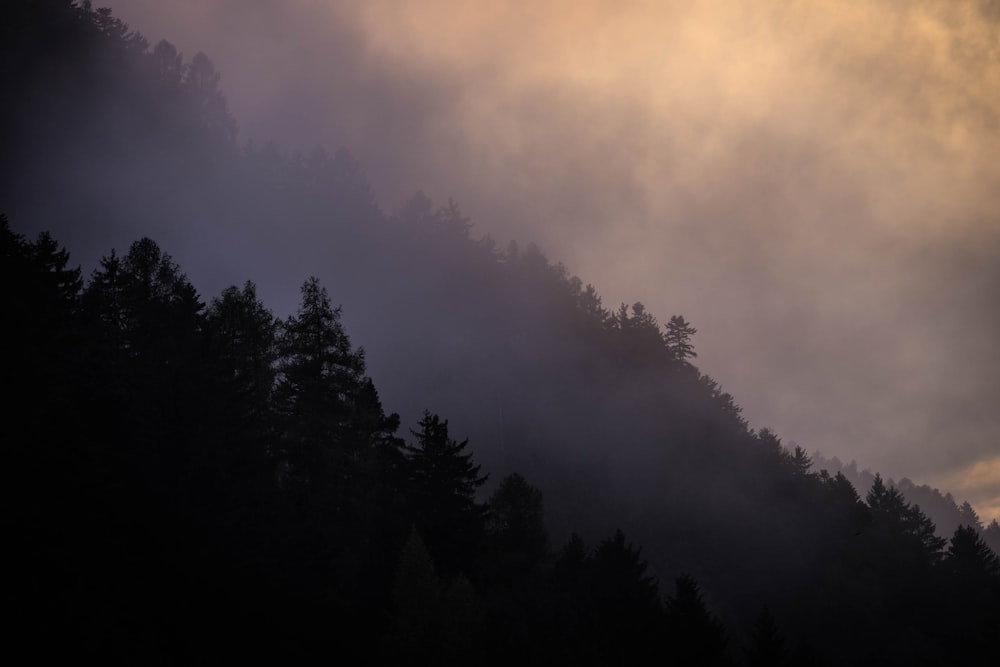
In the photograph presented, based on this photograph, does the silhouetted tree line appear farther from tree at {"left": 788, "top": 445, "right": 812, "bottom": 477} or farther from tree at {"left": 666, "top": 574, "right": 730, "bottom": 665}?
tree at {"left": 788, "top": 445, "right": 812, "bottom": 477}

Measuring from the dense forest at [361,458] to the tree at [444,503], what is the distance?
0.20 m

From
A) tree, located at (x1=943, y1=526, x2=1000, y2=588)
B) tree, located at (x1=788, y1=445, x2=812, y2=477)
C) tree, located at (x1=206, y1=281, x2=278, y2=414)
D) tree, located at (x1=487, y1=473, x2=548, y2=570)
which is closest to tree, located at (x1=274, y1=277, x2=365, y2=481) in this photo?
tree, located at (x1=206, y1=281, x2=278, y2=414)

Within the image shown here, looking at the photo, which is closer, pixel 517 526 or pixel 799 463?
pixel 517 526

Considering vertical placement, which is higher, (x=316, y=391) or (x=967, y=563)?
(x=967, y=563)

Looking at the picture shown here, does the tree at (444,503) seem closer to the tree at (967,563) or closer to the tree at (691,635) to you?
the tree at (691,635)

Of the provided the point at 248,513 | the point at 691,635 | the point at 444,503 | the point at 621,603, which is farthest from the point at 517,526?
the point at 248,513

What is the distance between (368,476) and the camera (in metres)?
49.9

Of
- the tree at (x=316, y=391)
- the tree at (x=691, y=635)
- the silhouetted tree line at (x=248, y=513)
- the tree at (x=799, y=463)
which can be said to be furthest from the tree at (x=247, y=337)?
the tree at (x=799, y=463)

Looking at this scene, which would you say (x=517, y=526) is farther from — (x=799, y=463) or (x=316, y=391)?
(x=799, y=463)

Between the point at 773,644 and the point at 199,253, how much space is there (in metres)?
137

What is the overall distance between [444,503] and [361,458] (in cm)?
669

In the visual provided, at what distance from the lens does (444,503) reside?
2078 inches

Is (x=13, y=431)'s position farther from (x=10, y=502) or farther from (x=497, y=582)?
(x=497, y=582)

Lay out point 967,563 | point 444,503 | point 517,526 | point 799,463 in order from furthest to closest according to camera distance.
Result: point 799,463
point 967,563
point 517,526
point 444,503
